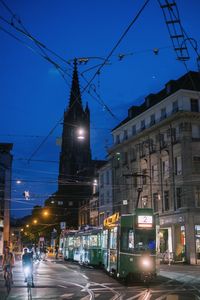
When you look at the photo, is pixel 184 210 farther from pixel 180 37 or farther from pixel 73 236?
pixel 180 37

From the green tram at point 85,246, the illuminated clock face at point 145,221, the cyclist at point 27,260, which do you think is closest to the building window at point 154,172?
the green tram at point 85,246

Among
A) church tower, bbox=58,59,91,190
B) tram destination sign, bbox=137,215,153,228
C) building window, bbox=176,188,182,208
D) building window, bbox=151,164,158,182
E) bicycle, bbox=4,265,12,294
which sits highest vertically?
church tower, bbox=58,59,91,190

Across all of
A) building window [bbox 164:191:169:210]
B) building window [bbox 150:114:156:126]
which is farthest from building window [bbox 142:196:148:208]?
building window [bbox 150:114:156:126]

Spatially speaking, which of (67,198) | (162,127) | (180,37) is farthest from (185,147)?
(67,198)

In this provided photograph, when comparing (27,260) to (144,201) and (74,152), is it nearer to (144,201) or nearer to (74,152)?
(144,201)

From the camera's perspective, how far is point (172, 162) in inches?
2000

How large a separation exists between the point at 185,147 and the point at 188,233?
28.1 feet

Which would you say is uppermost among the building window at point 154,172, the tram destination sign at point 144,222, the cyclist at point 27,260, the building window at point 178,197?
the building window at point 154,172

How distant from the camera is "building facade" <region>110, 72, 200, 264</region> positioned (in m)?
48.0

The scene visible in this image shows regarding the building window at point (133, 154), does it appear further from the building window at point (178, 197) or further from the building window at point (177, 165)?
the building window at point (178, 197)

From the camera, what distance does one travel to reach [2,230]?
77000mm

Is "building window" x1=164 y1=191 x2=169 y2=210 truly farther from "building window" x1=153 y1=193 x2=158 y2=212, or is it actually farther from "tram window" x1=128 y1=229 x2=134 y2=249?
"tram window" x1=128 y1=229 x2=134 y2=249

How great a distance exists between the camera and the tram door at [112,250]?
2433cm

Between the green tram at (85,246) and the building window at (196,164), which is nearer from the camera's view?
the green tram at (85,246)
